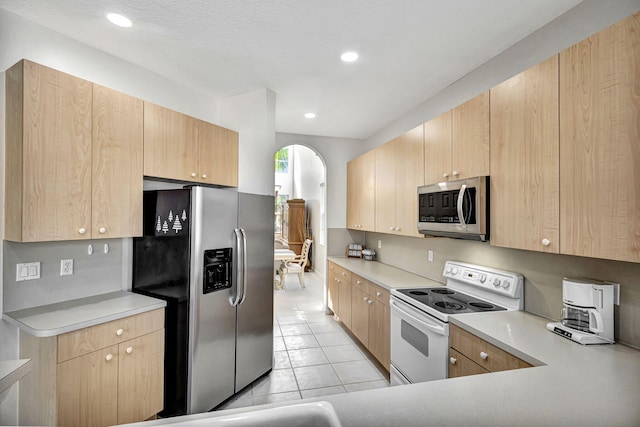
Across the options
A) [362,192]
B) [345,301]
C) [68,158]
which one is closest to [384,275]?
[345,301]

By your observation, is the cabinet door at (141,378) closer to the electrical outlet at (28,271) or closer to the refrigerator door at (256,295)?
the refrigerator door at (256,295)

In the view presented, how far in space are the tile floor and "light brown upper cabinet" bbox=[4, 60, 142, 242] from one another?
178 centimetres

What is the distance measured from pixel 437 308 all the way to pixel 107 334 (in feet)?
7.13

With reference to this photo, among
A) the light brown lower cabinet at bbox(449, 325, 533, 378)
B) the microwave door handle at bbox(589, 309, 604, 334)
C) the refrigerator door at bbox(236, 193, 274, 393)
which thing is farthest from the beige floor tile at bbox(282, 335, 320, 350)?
the microwave door handle at bbox(589, 309, 604, 334)

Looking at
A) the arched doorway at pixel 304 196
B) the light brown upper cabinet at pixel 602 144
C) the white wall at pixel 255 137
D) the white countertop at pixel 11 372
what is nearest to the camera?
the white countertop at pixel 11 372

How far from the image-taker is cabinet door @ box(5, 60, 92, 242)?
5.93ft

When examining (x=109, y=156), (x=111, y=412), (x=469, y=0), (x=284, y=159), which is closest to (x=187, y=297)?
(x=111, y=412)

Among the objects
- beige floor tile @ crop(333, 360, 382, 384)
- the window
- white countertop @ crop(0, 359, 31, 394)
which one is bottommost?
beige floor tile @ crop(333, 360, 382, 384)

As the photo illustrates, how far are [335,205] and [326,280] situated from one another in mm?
1208

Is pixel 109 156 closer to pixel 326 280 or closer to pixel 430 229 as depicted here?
pixel 430 229

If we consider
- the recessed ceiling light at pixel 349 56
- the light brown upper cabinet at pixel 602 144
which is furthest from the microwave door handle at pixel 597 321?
the recessed ceiling light at pixel 349 56

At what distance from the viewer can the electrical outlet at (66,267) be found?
218cm

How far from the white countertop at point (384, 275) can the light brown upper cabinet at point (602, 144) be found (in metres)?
1.56

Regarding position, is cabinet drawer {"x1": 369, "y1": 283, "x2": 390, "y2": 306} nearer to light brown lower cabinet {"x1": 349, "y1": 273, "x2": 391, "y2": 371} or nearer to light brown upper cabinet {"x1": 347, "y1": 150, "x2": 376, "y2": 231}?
light brown lower cabinet {"x1": 349, "y1": 273, "x2": 391, "y2": 371}
